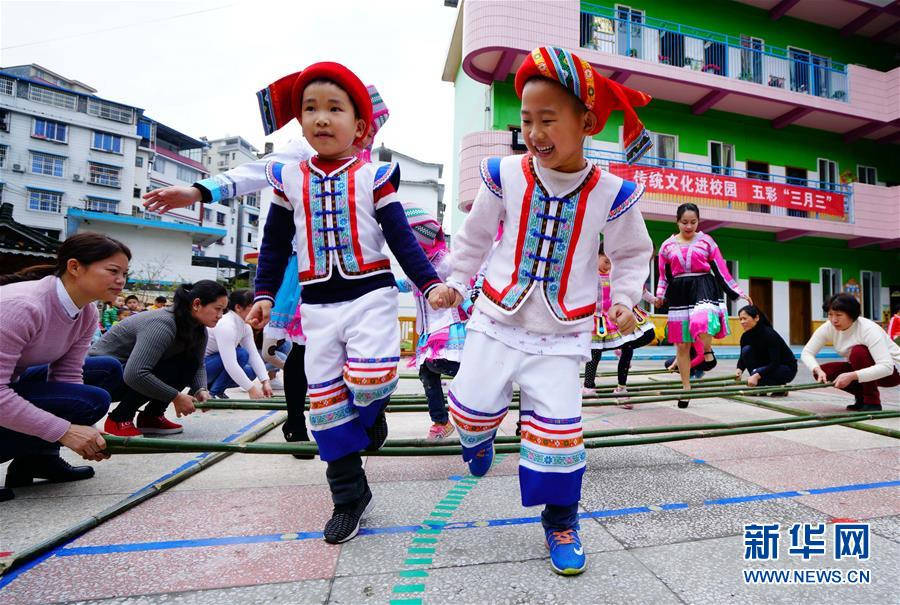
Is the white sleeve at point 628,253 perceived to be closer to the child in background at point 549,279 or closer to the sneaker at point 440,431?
the child in background at point 549,279

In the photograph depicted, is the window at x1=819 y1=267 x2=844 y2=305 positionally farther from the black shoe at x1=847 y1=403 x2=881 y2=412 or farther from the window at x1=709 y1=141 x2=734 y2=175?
the black shoe at x1=847 y1=403 x2=881 y2=412

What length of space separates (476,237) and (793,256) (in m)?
15.4

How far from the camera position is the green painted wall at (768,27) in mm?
13305

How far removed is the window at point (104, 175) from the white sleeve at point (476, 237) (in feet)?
135

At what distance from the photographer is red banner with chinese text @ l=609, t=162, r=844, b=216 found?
1162cm

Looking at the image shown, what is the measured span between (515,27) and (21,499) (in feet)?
37.7

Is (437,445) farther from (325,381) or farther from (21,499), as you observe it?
(21,499)

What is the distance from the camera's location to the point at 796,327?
46.4 feet

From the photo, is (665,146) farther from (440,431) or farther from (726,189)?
(440,431)

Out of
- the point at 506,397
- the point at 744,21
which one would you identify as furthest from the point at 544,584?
the point at 744,21

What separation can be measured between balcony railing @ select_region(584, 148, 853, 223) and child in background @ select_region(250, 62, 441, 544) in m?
10.1

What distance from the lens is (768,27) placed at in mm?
14078

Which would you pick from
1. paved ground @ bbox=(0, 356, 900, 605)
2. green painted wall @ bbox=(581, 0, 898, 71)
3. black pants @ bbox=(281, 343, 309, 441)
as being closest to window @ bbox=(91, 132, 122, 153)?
green painted wall @ bbox=(581, 0, 898, 71)

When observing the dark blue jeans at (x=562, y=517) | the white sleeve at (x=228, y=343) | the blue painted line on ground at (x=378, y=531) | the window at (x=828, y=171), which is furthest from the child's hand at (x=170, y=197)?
the window at (x=828, y=171)
